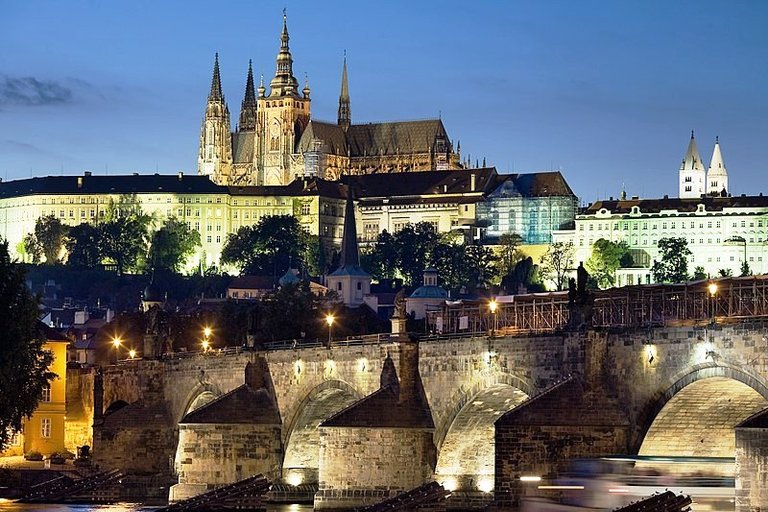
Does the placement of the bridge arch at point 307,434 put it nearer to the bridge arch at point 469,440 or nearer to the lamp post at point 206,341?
the bridge arch at point 469,440

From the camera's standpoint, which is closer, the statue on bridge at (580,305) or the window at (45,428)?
the statue on bridge at (580,305)

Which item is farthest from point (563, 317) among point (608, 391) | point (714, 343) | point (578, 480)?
point (578, 480)

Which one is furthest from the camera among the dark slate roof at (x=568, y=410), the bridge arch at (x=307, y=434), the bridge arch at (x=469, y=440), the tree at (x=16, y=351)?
the bridge arch at (x=307, y=434)

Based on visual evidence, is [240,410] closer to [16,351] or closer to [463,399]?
[16,351]

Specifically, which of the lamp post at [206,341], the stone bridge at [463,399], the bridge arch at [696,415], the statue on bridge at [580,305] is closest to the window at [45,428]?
the stone bridge at [463,399]

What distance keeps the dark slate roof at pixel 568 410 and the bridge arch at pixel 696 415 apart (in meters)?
1.03

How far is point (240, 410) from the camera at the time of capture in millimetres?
84812

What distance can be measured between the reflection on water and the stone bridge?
8.80ft

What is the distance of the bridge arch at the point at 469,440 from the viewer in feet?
227

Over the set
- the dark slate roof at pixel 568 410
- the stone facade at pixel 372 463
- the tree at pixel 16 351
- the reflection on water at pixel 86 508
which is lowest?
the reflection on water at pixel 86 508

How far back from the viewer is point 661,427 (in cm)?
5684

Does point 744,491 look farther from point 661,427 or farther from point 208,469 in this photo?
point 208,469

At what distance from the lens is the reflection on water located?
258ft

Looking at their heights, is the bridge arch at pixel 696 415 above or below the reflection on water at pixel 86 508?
above
